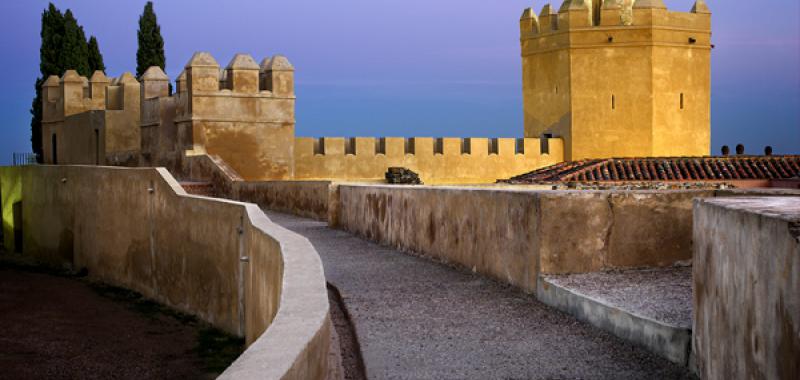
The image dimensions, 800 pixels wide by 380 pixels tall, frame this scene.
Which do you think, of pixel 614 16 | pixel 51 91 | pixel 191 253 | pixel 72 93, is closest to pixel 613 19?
pixel 614 16

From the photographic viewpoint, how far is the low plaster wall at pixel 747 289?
305 cm

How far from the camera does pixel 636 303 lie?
553 cm

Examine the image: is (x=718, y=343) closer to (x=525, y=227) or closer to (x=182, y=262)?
(x=525, y=227)

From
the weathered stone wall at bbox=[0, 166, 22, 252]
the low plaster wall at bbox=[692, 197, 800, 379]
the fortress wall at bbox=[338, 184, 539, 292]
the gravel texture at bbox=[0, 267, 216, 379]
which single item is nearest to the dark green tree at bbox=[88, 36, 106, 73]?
the weathered stone wall at bbox=[0, 166, 22, 252]

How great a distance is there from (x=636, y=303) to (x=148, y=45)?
3394cm

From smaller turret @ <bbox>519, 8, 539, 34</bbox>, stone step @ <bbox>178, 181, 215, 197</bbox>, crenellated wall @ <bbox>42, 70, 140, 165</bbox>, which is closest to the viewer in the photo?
stone step @ <bbox>178, 181, 215, 197</bbox>

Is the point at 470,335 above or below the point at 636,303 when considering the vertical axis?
below

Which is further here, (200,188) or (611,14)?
(611,14)

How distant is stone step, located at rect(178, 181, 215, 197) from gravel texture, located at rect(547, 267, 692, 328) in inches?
591

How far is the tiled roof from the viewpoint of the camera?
24.6 meters

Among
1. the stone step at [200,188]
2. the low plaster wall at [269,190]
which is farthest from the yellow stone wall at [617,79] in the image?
the stone step at [200,188]

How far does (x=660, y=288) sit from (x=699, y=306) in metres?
1.62

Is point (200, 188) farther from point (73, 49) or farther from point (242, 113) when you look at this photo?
point (73, 49)

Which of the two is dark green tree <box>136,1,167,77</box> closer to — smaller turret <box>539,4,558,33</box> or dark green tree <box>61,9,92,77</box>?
dark green tree <box>61,9,92,77</box>
